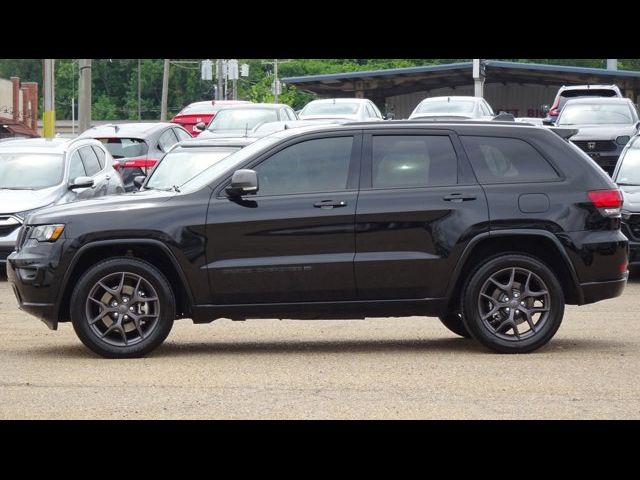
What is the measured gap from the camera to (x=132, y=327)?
10.4 m

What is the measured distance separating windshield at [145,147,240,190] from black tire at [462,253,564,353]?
821cm

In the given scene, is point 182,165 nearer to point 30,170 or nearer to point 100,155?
point 30,170

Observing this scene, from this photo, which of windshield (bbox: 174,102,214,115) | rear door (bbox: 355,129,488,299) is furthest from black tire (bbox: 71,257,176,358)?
windshield (bbox: 174,102,214,115)

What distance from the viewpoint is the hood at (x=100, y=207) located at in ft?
34.4

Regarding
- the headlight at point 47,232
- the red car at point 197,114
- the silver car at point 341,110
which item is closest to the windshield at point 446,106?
the silver car at point 341,110

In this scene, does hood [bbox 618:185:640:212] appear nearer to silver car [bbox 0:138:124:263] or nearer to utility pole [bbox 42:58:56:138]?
silver car [bbox 0:138:124:263]

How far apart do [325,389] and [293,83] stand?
139ft

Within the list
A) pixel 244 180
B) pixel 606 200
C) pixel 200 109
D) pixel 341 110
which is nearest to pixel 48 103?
pixel 200 109

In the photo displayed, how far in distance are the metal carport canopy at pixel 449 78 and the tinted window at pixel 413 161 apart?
1494 inches

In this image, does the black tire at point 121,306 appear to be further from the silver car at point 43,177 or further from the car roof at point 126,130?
the car roof at point 126,130

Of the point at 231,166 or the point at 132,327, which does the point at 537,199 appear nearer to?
the point at 231,166

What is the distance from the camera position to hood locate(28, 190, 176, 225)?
10.5 metres

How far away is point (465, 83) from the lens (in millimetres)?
57688
